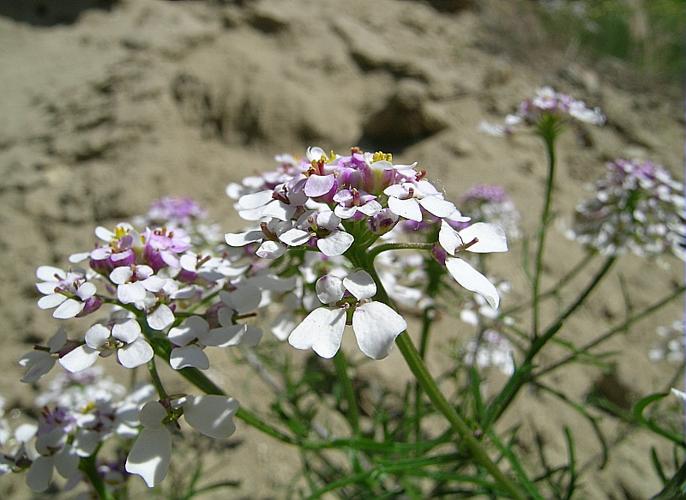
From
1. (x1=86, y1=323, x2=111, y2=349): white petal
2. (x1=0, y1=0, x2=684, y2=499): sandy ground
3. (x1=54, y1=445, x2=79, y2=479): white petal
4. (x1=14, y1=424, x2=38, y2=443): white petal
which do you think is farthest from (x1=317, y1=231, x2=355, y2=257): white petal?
(x1=0, y1=0, x2=684, y2=499): sandy ground

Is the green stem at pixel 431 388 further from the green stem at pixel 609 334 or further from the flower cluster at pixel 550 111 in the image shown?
the flower cluster at pixel 550 111

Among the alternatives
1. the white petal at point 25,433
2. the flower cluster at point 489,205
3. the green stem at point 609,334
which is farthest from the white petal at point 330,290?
the flower cluster at point 489,205

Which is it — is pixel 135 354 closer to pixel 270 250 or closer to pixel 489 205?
pixel 270 250

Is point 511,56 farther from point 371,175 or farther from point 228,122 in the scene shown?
point 371,175

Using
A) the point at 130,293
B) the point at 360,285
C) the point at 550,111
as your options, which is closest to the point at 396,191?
the point at 360,285

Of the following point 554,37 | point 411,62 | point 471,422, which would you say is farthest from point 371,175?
point 554,37

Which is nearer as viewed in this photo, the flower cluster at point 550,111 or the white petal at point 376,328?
the white petal at point 376,328
